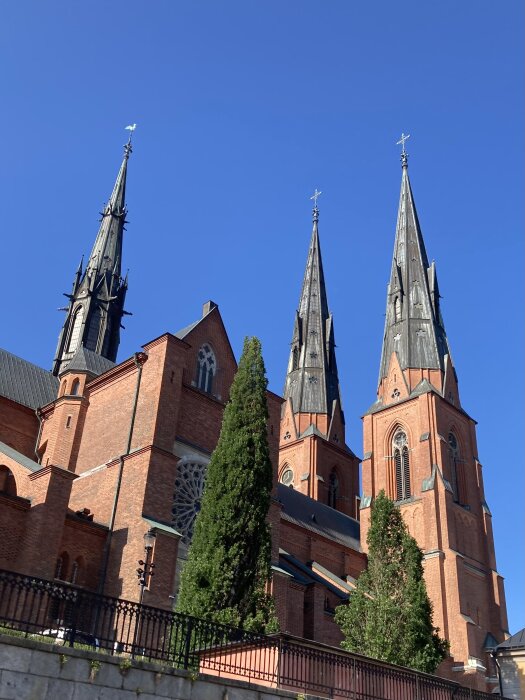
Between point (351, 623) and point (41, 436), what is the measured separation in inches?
654

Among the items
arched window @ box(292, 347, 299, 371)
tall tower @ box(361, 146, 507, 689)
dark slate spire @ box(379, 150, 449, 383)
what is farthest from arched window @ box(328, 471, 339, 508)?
arched window @ box(292, 347, 299, 371)

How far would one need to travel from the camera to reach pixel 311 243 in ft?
223

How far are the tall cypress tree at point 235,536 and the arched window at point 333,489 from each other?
3489cm

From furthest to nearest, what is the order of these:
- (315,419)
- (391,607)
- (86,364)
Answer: (315,419), (86,364), (391,607)

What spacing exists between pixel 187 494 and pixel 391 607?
28.0 ft

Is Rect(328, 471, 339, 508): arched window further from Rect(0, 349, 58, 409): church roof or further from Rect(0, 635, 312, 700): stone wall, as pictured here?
Rect(0, 635, 312, 700): stone wall

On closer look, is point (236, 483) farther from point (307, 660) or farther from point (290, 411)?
point (290, 411)

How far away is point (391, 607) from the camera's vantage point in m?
22.5

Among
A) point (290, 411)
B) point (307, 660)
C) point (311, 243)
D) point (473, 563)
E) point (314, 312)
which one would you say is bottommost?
point (307, 660)

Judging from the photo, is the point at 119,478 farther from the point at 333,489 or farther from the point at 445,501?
the point at 333,489

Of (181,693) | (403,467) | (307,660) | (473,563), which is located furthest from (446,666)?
(181,693)

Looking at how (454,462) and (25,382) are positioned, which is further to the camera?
(454,462)

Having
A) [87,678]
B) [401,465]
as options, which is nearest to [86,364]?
[87,678]

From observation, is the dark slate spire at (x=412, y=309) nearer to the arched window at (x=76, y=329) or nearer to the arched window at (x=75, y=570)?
the arched window at (x=76, y=329)
